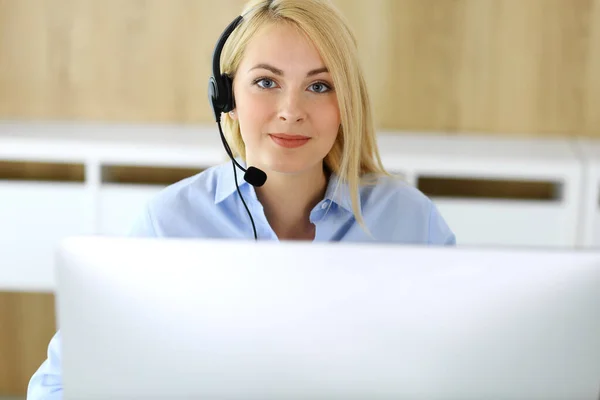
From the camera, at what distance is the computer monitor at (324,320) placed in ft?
2.68

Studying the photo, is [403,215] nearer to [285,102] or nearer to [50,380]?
[285,102]

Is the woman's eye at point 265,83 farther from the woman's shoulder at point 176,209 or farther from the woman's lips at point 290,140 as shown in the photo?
the woman's shoulder at point 176,209

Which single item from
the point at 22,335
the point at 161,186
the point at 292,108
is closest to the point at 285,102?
the point at 292,108

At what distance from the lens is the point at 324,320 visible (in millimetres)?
827

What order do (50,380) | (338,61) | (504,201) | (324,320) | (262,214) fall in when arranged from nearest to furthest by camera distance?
(324,320) → (50,380) → (338,61) → (262,214) → (504,201)

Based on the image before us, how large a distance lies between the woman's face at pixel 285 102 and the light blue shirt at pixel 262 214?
A: 96 millimetres

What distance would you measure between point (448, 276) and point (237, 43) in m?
0.85

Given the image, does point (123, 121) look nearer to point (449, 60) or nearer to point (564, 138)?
point (449, 60)

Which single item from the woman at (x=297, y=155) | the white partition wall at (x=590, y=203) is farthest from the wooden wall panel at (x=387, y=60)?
the woman at (x=297, y=155)

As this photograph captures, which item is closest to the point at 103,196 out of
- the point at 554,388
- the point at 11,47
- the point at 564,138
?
the point at 11,47

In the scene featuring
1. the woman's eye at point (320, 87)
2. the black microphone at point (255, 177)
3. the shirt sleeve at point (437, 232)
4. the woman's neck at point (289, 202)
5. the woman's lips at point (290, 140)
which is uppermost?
the woman's eye at point (320, 87)

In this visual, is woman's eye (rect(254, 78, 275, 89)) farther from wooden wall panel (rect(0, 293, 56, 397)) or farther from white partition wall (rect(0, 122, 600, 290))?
wooden wall panel (rect(0, 293, 56, 397))

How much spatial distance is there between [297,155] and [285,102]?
102mm

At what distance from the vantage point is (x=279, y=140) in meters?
1.50
